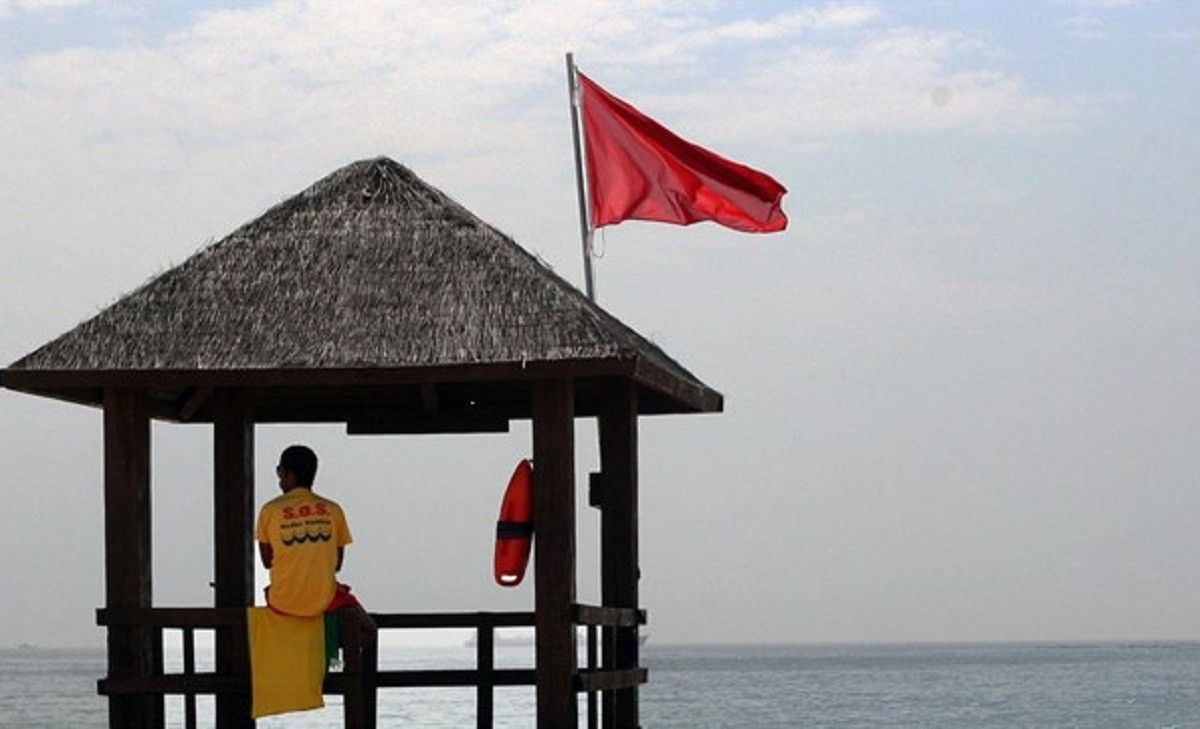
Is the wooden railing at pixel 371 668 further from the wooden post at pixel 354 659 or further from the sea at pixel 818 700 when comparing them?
the sea at pixel 818 700

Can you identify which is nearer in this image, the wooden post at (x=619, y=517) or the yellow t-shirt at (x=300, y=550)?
the yellow t-shirt at (x=300, y=550)

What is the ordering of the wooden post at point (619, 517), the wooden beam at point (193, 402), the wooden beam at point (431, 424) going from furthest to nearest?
the wooden beam at point (431, 424)
the wooden beam at point (193, 402)
the wooden post at point (619, 517)

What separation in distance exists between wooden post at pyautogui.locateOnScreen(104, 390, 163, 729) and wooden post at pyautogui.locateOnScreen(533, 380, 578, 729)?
7.03ft

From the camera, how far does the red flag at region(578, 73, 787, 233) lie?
1888 cm

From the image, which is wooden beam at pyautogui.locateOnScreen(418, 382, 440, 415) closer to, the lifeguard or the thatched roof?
the thatched roof

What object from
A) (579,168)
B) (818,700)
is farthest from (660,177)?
(818,700)

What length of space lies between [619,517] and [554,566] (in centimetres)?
198

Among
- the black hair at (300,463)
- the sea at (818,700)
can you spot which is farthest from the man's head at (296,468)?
the sea at (818,700)

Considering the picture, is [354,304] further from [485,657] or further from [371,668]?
[485,657]

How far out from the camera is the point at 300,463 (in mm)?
14703

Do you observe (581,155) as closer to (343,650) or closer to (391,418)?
(391,418)

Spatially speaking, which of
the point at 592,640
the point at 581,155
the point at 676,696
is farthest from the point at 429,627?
the point at 676,696

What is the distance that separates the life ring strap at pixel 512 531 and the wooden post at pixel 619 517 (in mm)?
1138

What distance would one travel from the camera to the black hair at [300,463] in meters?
14.7
